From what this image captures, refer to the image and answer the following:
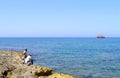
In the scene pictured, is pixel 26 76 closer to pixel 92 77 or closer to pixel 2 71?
pixel 2 71

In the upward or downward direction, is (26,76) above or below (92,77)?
above

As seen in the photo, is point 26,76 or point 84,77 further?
point 84,77

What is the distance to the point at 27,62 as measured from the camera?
2855 cm

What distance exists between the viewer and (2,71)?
17.3 meters

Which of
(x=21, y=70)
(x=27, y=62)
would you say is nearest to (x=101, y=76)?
(x=27, y=62)

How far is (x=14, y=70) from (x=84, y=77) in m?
14.0

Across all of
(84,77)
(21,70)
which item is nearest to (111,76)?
(84,77)

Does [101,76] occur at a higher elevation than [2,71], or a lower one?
lower

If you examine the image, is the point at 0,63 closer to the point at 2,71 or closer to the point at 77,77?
the point at 2,71

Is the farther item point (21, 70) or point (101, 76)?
point (101, 76)

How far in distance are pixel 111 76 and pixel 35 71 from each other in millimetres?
13630

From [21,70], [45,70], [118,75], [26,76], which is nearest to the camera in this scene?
[26,76]

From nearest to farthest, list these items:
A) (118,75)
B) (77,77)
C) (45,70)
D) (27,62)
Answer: (45,70)
(27,62)
(77,77)
(118,75)

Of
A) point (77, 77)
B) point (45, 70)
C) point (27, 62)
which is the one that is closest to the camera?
point (45, 70)
